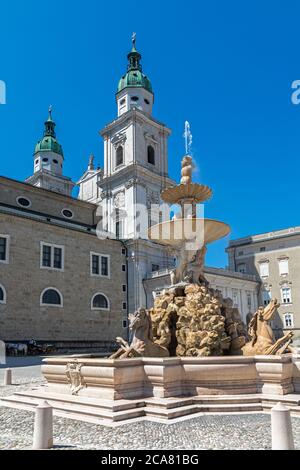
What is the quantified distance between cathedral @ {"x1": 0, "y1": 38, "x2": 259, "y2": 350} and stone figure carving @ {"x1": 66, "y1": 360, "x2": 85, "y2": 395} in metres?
13.9

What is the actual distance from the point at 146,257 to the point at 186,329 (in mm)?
33746

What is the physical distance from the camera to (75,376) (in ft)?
28.9

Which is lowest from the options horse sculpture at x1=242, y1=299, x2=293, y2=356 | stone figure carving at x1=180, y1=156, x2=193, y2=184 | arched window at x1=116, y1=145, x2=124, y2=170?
horse sculpture at x1=242, y1=299, x2=293, y2=356

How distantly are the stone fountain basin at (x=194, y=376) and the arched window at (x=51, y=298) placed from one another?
2613 cm

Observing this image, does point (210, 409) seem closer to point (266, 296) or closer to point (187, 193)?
point (187, 193)

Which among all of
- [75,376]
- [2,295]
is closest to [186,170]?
[75,376]

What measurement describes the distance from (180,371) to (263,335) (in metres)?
2.79

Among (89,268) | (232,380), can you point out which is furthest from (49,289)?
(232,380)

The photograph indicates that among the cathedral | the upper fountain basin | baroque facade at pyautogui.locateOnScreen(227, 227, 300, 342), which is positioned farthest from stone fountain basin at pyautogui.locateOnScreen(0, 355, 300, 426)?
baroque facade at pyautogui.locateOnScreen(227, 227, 300, 342)

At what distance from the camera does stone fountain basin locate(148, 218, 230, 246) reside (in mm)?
12727

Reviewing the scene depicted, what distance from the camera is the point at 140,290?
140 ft

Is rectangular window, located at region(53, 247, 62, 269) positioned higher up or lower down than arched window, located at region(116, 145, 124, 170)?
lower down

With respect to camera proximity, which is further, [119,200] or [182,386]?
[119,200]

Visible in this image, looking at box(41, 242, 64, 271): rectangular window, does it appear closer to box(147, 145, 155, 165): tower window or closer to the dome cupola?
box(147, 145, 155, 165): tower window
